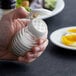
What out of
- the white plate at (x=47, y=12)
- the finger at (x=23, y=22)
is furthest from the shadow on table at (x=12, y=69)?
the white plate at (x=47, y=12)

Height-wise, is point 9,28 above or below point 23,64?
above

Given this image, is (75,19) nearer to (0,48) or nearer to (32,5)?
(32,5)

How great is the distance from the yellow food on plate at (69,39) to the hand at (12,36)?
15 cm

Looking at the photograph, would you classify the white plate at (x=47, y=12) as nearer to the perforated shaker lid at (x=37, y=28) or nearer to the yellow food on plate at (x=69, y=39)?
the yellow food on plate at (x=69, y=39)

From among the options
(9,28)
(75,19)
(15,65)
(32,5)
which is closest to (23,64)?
(15,65)

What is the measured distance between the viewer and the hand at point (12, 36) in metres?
1.02

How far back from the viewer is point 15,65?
1.10 metres

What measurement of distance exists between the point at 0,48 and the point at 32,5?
0.55 m

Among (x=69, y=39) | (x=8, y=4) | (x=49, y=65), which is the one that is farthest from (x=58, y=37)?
(x=8, y=4)

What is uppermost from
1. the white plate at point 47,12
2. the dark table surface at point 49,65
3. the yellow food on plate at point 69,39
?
the yellow food on plate at point 69,39

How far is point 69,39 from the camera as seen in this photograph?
1222mm

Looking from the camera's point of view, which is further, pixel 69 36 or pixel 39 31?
pixel 69 36

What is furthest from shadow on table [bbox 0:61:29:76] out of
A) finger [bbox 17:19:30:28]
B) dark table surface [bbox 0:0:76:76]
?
finger [bbox 17:19:30:28]

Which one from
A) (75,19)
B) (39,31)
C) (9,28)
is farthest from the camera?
(75,19)
